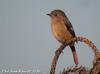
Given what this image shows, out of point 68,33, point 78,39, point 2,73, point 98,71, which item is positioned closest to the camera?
point 98,71

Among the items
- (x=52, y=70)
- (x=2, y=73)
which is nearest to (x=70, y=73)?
(x=52, y=70)

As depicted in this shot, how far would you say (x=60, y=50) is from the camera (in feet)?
2.05

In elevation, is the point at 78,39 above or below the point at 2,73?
above

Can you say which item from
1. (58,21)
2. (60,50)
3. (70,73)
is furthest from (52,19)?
(70,73)

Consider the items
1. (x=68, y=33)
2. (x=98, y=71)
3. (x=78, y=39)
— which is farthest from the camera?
(x=68, y=33)

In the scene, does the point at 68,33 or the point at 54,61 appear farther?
the point at 68,33

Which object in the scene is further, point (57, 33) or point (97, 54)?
point (57, 33)

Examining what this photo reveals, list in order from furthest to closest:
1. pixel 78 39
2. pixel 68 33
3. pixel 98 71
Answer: pixel 68 33 → pixel 78 39 → pixel 98 71

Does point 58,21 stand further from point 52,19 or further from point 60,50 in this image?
point 60,50

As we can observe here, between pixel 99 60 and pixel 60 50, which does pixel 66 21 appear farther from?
pixel 99 60

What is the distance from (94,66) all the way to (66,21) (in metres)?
0.50

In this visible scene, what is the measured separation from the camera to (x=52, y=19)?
0.95m

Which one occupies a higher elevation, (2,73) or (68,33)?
(68,33)

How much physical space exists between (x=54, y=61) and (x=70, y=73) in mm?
77
